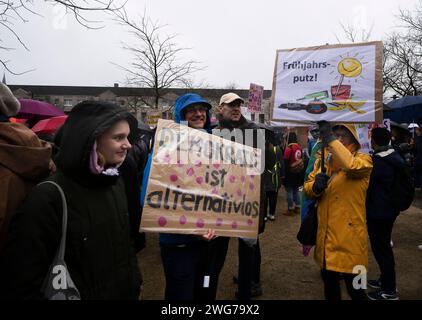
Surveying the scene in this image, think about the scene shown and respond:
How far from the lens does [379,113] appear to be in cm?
284

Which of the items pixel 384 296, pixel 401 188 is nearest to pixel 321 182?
pixel 401 188

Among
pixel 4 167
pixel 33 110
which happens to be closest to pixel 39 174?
pixel 4 167

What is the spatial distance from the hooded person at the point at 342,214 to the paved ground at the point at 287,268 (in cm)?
120

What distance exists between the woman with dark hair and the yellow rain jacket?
5274mm

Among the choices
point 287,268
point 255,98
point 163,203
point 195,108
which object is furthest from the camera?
point 255,98

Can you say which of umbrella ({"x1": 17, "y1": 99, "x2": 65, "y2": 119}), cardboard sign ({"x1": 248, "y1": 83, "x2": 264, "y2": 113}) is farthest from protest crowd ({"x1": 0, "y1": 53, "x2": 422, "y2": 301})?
cardboard sign ({"x1": 248, "y1": 83, "x2": 264, "y2": 113})

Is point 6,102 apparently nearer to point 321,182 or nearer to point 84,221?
point 84,221

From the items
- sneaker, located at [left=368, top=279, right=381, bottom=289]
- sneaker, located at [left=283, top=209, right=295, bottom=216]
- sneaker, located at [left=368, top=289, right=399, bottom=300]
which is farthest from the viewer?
sneaker, located at [left=283, top=209, right=295, bottom=216]

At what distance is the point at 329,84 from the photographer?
3.06m

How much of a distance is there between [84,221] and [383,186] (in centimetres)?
344

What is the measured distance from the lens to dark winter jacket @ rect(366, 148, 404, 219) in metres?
3.62

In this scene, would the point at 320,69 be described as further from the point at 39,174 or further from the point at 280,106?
the point at 39,174

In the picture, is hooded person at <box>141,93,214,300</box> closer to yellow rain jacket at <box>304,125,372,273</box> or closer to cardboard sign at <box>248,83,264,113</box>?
yellow rain jacket at <box>304,125,372,273</box>

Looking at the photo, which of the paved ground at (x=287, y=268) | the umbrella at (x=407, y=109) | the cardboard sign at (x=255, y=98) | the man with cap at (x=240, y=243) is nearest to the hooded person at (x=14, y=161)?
the man with cap at (x=240, y=243)
